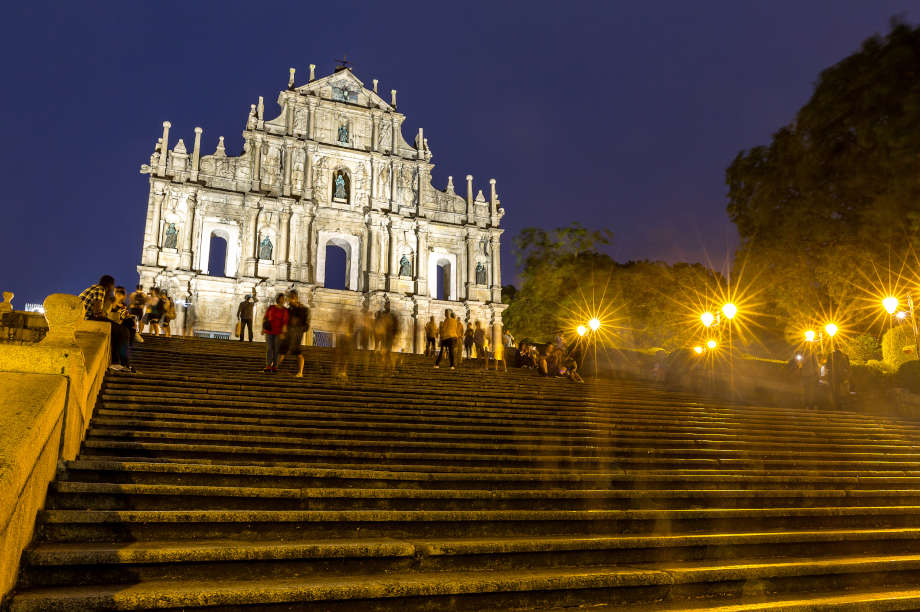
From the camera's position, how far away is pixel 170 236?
98.4ft

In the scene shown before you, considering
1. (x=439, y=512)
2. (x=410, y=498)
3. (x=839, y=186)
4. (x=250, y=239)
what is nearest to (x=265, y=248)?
(x=250, y=239)

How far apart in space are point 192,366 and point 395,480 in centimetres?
767

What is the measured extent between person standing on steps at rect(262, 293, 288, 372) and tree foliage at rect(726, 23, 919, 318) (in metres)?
11.6

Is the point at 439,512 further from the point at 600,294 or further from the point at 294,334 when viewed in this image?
the point at 600,294

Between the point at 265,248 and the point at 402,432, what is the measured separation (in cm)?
2576

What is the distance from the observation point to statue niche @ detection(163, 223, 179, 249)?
2983 cm

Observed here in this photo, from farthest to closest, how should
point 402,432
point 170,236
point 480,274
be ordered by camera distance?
point 480,274 < point 170,236 < point 402,432

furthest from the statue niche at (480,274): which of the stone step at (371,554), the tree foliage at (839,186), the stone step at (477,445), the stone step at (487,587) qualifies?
the stone step at (487,587)

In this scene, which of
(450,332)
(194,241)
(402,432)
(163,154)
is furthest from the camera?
(163,154)

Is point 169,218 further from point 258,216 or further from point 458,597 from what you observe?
point 458,597

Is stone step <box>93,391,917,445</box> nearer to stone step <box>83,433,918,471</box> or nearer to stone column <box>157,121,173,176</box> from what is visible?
stone step <box>83,433,918,471</box>

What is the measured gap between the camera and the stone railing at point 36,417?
3395 mm

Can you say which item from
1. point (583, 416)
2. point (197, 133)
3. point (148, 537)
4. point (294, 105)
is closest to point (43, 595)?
point (148, 537)

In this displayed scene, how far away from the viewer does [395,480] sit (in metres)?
5.84
